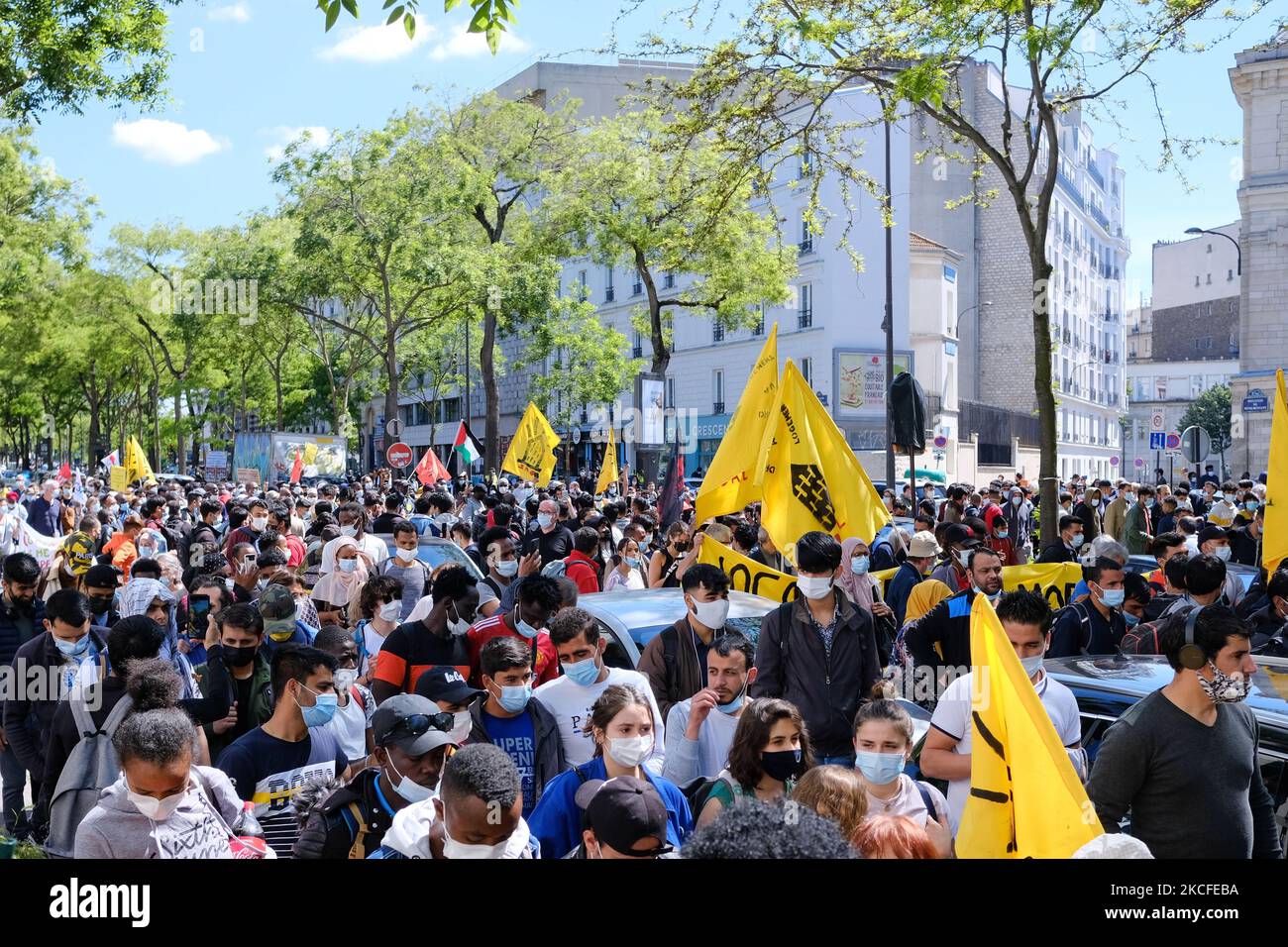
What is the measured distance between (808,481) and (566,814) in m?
5.28

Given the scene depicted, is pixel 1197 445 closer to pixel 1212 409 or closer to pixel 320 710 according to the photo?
pixel 320 710

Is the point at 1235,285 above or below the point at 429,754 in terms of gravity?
above

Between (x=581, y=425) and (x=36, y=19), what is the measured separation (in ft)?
141

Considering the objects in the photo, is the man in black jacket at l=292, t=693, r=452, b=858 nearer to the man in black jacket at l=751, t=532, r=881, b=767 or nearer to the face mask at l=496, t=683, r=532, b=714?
the face mask at l=496, t=683, r=532, b=714

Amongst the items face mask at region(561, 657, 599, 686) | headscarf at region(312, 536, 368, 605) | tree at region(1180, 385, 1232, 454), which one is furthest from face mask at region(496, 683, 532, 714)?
tree at region(1180, 385, 1232, 454)

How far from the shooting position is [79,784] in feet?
17.0

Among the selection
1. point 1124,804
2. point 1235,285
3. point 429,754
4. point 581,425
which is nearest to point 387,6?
point 429,754

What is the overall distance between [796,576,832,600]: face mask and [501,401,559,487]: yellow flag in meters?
15.8

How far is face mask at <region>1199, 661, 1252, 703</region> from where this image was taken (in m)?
4.36

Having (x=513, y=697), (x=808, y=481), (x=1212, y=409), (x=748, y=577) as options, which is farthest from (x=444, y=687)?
(x=1212, y=409)

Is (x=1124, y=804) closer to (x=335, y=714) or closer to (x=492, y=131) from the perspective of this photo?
(x=335, y=714)

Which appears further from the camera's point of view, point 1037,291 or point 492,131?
point 492,131

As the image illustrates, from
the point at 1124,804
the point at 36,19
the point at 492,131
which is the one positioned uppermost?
the point at 492,131

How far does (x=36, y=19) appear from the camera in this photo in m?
15.0
